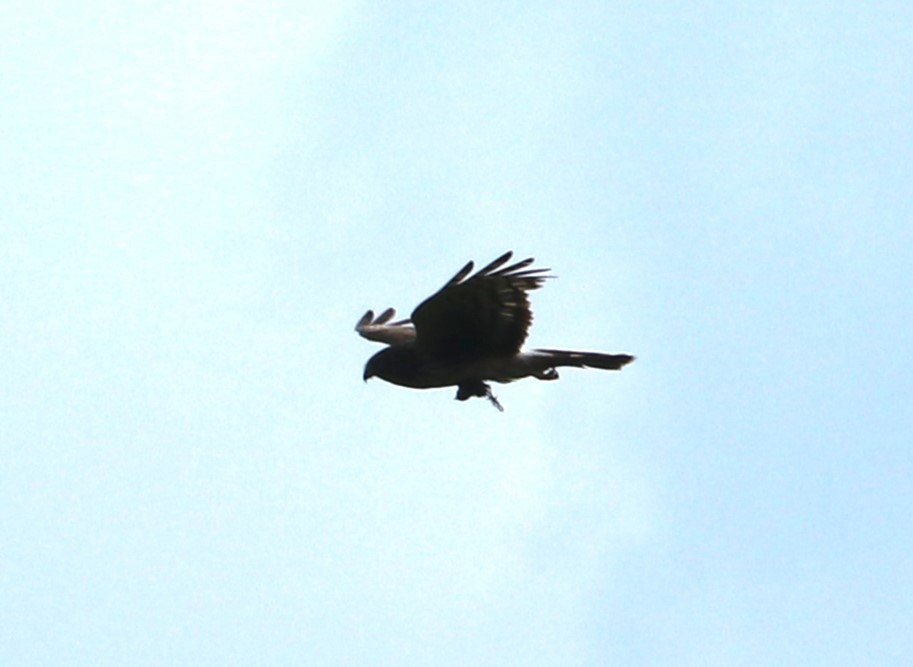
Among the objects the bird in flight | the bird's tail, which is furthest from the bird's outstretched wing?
the bird's tail

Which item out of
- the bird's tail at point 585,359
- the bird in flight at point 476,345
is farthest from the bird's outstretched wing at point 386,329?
the bird's tail at point 585,359

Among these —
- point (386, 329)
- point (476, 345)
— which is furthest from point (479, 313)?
point (386, 329)

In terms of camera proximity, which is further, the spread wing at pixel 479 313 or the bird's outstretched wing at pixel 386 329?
the bird's outstretched wing at pixel 386 329

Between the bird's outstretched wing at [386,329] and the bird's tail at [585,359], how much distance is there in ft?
4.06

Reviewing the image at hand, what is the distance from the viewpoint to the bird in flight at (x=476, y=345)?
15.9 meters

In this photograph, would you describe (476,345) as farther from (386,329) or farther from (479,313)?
(386,329)

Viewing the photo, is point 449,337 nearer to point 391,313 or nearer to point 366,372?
point 366,372

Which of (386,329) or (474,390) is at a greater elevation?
(386,329)

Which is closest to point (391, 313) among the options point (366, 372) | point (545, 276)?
point (366, 372)

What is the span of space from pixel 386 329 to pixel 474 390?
7.99ft

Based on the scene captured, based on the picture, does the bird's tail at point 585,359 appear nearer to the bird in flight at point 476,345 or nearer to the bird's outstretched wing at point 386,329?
the bird in flight at point 476,345

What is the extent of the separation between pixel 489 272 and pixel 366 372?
6.54ft

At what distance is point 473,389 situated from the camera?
17.1m

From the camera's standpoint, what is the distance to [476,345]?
1662 cm
